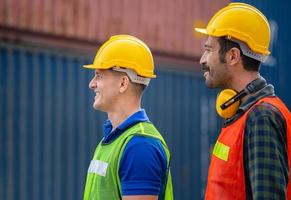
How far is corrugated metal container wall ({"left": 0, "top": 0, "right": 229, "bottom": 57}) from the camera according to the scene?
7.32m

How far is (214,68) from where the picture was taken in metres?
2.78

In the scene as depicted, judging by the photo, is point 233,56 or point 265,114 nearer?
point 265,114

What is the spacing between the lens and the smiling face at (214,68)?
2.76 m

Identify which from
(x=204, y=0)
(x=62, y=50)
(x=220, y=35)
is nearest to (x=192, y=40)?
(x=204, y=0)

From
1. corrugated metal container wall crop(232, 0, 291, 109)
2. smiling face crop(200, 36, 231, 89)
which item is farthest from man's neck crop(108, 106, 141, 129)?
corrugated metal container wall crop(232, 0, 291, 109)

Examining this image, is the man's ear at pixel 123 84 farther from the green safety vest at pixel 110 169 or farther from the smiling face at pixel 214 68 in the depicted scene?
the smiling face at pixel 214 68

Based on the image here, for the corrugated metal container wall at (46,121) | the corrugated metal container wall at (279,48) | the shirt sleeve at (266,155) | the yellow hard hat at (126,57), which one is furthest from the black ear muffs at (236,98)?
the corrugated metal container wall at (279,48)

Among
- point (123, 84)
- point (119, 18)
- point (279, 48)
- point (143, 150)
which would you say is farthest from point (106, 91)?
point (279, 48)

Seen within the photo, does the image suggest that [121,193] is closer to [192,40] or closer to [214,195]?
[214,195]

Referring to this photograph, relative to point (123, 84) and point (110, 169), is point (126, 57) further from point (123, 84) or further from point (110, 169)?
point (110, 169)

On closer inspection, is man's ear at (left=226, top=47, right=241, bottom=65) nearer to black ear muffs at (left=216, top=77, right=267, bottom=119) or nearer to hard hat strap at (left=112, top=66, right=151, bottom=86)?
black ear muffs at (left=216, top=77, right=267, bottom=119)

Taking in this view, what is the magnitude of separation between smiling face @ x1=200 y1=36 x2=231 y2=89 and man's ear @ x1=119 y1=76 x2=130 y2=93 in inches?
17.1

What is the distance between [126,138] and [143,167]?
0.18 metres

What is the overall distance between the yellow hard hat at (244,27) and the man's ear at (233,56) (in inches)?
2.1
